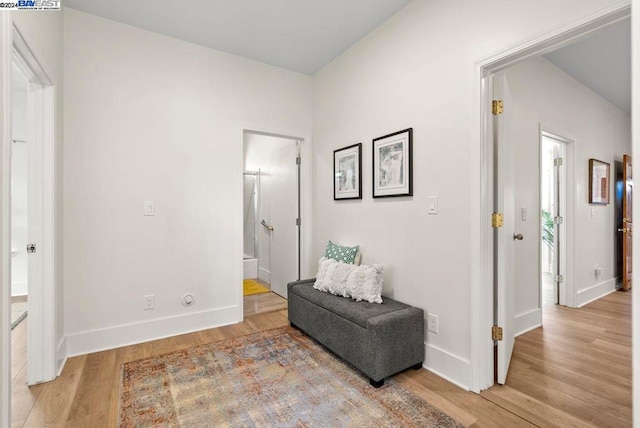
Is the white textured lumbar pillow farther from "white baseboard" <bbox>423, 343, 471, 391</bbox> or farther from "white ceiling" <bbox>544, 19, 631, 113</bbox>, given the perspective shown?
"white ceiling" <bbox>544, 19, 631, 113</bbox>

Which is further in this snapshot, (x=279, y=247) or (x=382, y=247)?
(x=279, y=247)

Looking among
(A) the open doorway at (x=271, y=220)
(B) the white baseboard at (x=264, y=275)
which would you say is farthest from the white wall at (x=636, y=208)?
(B) the white baseboard at (x=264, y=275)

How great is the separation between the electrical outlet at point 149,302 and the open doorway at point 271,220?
1.00 metres

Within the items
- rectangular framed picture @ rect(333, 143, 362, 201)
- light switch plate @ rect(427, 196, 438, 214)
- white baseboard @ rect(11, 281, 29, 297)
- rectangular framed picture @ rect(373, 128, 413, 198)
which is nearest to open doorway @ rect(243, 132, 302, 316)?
rectangular framed picture @ rect(333, 143, 362, 201)

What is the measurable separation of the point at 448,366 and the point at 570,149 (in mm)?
3171

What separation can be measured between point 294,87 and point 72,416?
131 inches

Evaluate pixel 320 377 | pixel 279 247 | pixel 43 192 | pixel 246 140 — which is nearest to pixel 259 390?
pixel 320 377

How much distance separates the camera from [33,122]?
2.04 metres

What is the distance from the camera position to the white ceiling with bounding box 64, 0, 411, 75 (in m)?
2.38

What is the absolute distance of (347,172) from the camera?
304 cm

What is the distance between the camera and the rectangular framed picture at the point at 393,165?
2.37 metres

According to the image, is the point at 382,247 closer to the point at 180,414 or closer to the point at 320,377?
the point at 320,377

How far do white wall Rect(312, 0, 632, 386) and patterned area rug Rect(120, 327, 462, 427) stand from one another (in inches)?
22.3

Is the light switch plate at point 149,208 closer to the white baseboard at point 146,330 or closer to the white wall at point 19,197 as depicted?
the white baseboard at point 146,330
